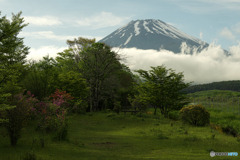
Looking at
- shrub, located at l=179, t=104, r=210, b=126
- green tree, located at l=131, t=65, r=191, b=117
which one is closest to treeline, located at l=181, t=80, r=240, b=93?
green tree, located at l=131, t=65, r=191, b=117

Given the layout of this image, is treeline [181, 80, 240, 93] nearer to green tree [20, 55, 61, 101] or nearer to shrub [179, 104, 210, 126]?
green tree [20, 55, 61, 101]

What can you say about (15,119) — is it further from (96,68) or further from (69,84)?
(96,68)

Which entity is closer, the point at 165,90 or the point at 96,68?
the point at 165,90

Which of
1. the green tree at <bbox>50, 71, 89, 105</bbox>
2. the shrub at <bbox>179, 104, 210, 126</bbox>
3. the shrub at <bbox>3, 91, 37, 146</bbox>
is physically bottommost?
the shrub at <bbox>179, 104, 210, 126</bbox>

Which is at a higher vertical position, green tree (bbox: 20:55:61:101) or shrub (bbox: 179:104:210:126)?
green tree (bbox: 20:55:61:101)

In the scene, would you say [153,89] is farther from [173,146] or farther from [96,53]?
[173,146]

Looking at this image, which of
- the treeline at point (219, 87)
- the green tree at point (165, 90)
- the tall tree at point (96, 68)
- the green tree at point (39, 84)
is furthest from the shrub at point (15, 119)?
the treeline at point (219, 87)

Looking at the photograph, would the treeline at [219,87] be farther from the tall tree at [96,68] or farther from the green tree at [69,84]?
the green tree at [69,84]

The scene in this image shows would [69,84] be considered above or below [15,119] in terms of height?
above

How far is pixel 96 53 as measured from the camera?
3123 cm

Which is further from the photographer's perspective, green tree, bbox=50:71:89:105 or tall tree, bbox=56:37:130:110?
tall tree, bbox=56:37:130:110

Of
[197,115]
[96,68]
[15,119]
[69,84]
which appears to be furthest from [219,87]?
[15,119]

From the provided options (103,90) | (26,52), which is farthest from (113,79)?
(26,52)

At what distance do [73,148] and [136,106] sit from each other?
1708 cm
